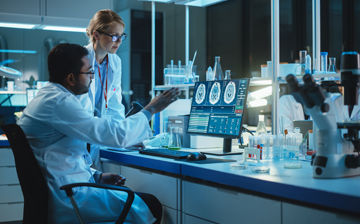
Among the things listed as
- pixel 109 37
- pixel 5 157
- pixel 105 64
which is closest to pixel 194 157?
pixel 109 37

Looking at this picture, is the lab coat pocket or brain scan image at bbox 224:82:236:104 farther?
brain scan image at bbox 224:82:236:104

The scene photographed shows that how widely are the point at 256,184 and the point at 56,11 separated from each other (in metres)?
3.64

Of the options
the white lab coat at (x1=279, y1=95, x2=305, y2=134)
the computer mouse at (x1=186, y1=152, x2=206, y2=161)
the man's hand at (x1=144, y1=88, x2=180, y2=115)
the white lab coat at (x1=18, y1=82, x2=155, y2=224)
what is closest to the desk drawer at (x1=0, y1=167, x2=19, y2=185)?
the white lab coat at (x1=18, y1=82, x2=155, y2=224)

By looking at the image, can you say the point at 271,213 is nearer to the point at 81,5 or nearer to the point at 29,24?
the point at 29,24

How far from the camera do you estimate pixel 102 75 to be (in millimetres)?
2844

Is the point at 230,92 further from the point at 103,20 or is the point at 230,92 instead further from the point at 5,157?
the point at 5,157

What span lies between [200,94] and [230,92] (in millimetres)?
259

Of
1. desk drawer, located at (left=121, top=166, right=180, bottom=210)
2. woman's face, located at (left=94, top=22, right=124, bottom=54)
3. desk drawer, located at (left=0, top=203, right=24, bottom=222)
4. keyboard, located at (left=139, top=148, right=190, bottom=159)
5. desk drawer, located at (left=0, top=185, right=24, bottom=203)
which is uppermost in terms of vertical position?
woman's face, located at (left=94, top=22, right=124, bottom=54)

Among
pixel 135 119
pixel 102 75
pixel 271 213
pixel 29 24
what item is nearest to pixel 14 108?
pixel 29 24

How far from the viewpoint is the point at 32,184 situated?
1.63m

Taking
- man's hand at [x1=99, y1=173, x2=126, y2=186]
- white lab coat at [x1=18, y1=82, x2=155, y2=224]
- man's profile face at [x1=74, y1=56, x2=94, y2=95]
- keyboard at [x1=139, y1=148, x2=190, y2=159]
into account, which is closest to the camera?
white lab coat at [x1=18, y1=82, x2=155, y2=224]

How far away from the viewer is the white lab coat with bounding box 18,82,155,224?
5.73 feet

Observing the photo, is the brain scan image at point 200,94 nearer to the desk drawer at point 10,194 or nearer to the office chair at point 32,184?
the office chair at point 32,184

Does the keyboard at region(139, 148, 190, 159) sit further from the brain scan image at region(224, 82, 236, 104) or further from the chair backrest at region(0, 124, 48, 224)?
the chair backrest at region(0, 124, 48, 224)
